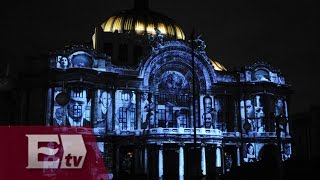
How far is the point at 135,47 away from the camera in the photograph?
61.2 m

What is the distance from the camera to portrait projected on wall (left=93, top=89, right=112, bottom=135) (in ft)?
161

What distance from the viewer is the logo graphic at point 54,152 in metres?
17.0

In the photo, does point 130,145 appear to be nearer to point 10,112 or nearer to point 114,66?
point 114,66

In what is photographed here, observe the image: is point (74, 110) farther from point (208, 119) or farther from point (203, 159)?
point (208, 119)

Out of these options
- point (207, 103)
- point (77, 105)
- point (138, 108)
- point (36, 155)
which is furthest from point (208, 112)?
point (36, 155)

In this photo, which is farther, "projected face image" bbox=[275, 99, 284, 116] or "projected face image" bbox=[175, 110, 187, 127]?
"projected face image" bbox=[275, 99, 284, 116]

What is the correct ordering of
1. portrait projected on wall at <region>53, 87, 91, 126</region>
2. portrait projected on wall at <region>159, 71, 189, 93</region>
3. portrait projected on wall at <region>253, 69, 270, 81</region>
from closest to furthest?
portrait projected on wall at <region>53, 87, 91, 126</region> < portrait projected on wall at <region>159, 71, 189, 93</region> < portrait projected on wall at <region>253, 69, 270, 81</region>

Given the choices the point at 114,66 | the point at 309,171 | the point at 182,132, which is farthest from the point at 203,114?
the point at 309,171

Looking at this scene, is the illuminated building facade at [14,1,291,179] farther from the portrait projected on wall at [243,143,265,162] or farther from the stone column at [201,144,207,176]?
the portrait projected on wall at [243,143,265,162]

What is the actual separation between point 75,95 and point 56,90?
2.19m

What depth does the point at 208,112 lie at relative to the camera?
55000mm

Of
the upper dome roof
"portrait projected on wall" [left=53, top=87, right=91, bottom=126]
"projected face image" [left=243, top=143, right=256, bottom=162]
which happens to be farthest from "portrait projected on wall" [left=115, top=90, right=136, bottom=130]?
"projected face image" [left=243, top=143, right=256, bottom=162]

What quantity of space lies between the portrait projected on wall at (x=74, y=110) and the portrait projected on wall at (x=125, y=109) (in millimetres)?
3994

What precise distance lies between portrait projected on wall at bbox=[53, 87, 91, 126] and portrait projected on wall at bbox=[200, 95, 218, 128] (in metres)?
14.8
